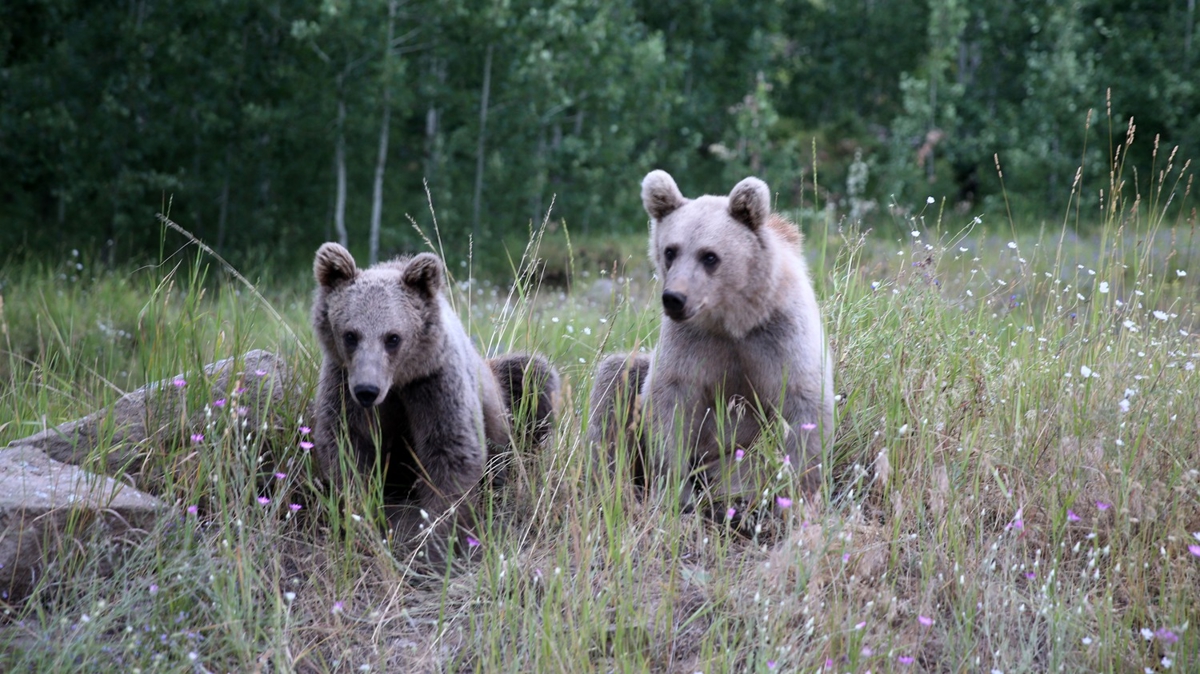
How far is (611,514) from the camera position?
12.8 feet

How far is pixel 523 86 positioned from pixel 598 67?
1293 millimetres

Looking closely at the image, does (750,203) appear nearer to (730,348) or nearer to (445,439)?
(730,348)

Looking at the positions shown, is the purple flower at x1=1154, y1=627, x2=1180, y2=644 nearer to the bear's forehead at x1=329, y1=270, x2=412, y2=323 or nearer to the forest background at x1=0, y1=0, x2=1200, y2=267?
the bear's forehead at x1=329, y1=270, x2=412, y2=323

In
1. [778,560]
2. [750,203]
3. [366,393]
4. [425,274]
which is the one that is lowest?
[778,560]

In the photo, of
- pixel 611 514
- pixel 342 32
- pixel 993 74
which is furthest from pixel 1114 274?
pixel 993 74

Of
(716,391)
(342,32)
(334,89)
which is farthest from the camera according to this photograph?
(334,89)

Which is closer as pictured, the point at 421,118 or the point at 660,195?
the point at 660,195

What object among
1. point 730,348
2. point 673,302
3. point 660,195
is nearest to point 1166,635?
point 730,348

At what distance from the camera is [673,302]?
4.19 metres

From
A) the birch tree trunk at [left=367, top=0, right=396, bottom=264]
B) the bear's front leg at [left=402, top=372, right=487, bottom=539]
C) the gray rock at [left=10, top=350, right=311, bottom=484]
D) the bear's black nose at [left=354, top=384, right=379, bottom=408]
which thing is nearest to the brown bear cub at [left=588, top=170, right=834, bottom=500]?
the bear's front leg at [left=402, top=372, right=487, bottom=539]

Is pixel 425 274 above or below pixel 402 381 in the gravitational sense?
above

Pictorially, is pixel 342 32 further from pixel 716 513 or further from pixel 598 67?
pixel 716 513

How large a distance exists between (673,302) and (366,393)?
122cm

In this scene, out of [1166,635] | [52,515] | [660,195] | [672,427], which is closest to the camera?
[1166,635]
